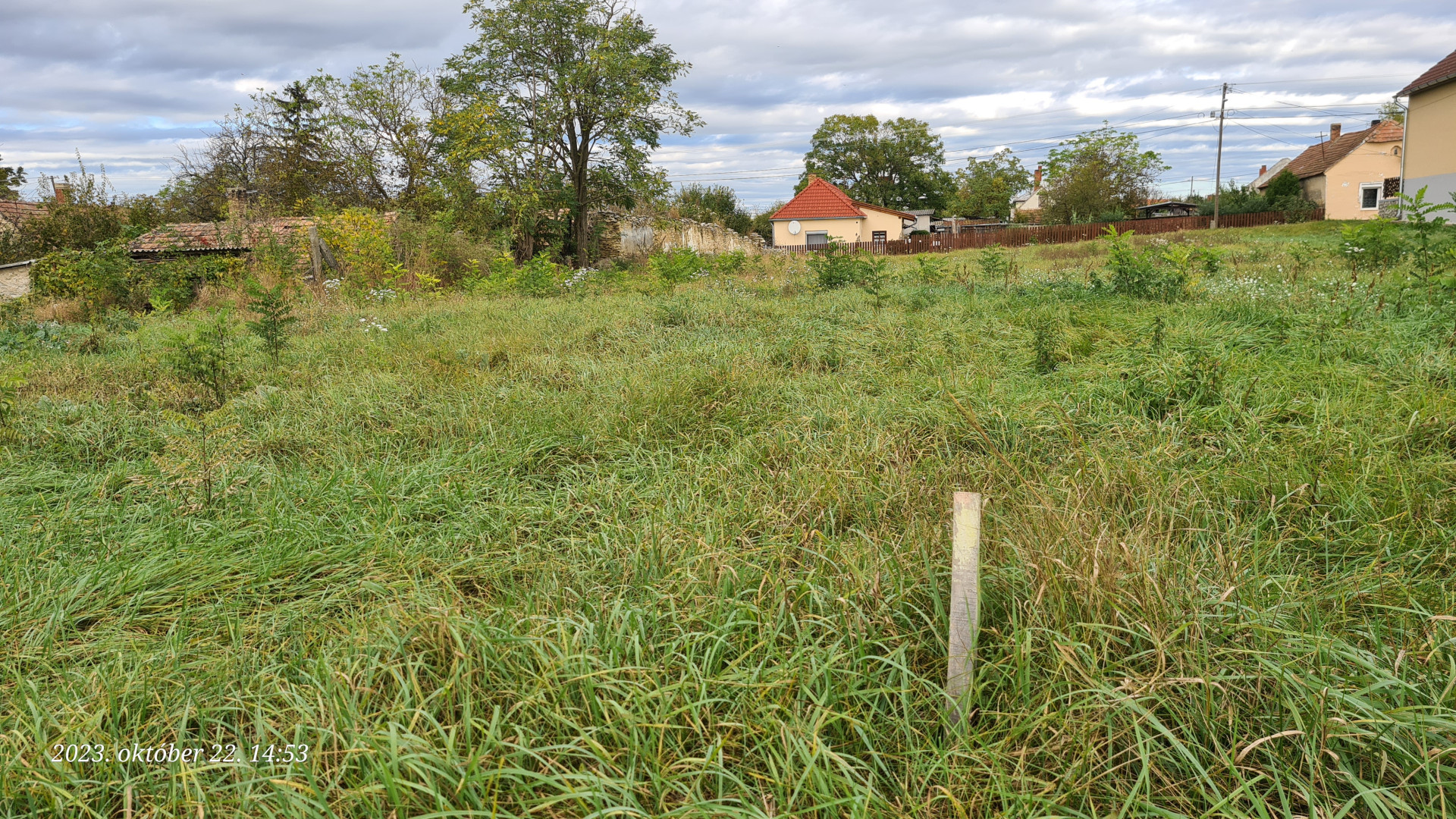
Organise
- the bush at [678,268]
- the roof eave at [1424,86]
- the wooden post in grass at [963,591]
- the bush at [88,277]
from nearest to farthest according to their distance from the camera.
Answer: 1. the wooden post in grass at [963,591]
2. the bush at [88,277]
3. the bush at [678,268]
4. the roof eave at [1424,86]

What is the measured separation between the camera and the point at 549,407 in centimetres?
482

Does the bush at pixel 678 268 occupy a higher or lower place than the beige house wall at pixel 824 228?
lower

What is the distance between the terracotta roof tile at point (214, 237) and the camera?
16.0 metres

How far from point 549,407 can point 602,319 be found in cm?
405

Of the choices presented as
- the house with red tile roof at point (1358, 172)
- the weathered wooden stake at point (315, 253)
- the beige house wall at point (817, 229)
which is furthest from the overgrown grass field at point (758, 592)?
the house with red tile roof at point (1358, 172)

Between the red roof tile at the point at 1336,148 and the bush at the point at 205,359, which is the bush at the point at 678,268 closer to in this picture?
the bush at the point at 205,359

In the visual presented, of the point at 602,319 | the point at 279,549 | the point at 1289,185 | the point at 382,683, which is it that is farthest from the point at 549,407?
the point at 1289,185

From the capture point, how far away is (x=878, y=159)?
6091 centimetres

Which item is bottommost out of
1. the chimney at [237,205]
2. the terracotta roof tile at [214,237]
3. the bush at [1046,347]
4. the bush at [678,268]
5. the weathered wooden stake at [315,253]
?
the bush at [1046,347]

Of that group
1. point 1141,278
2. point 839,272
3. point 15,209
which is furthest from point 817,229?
point 1141,278

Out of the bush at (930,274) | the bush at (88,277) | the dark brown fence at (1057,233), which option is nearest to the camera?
the bush at (930,274)

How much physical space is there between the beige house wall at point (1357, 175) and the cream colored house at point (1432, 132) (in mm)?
21613

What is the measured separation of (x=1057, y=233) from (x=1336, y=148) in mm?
23289

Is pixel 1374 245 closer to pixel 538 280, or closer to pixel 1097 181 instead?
pixel 538 280
